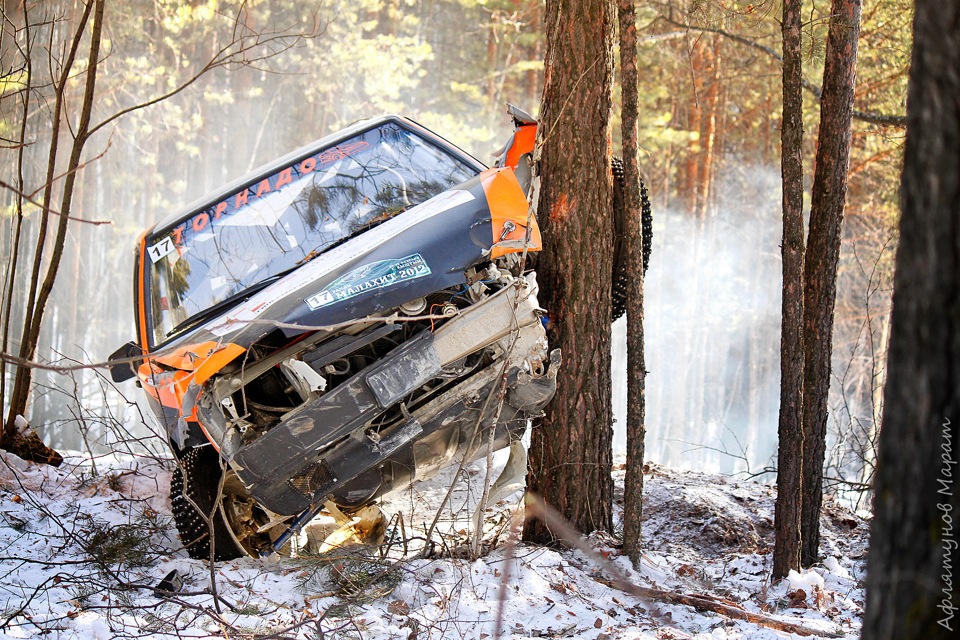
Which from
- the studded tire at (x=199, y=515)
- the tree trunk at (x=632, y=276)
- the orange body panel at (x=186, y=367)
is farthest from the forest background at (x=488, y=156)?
the orange body panel at (x=186, y=367)

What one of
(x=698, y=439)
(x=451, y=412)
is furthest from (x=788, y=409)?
(x=698, y=439)

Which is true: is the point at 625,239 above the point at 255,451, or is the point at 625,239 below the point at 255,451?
above

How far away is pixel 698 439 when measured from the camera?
29.8 m

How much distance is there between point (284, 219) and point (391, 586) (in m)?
2.21

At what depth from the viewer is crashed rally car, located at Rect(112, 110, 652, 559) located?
4.16 m

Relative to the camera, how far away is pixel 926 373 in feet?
5.24

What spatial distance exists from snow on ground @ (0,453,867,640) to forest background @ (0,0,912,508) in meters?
13.3

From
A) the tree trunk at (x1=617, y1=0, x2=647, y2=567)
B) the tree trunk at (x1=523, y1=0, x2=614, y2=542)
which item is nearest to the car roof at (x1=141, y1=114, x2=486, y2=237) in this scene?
the tree trunk at (x1=523, y1=0, x2=614, y2=542)

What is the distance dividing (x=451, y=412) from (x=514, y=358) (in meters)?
0.42

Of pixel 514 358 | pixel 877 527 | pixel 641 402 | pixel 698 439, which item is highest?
pixel 877 527

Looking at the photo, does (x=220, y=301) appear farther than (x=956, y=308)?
Yes

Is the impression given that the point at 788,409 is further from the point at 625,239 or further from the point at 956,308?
the point at 956,308

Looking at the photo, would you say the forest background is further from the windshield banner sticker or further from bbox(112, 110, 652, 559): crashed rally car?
the windshield banner sticker

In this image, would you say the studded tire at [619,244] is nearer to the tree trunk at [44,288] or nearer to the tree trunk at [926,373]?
the tree trunk at [926,373]
